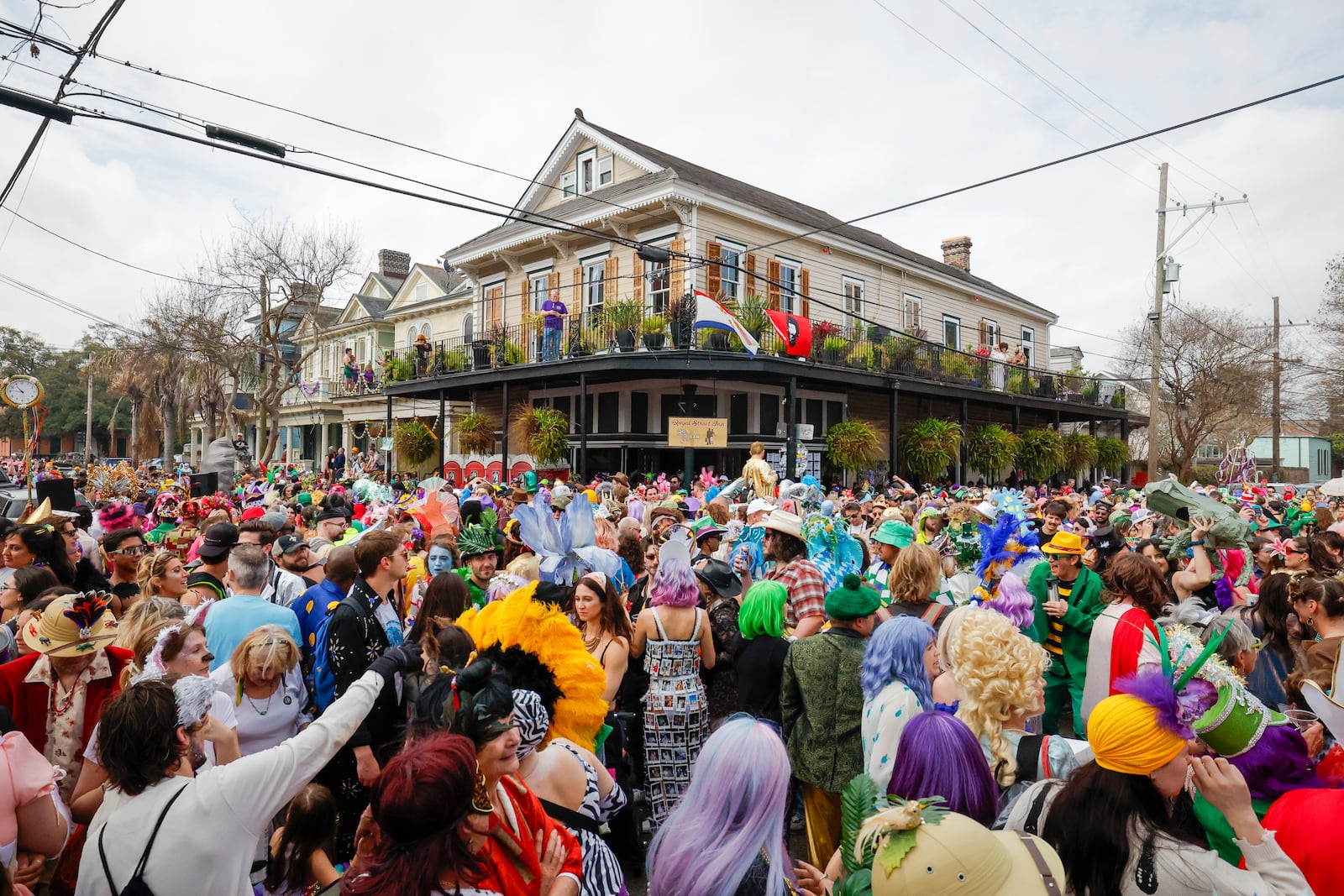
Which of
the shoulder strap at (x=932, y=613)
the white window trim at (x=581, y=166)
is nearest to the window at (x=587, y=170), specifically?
the white window trim at (x=581, y=166)

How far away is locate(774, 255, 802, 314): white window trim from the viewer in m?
20.7

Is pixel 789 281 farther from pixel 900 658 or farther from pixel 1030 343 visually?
pixel 900 658

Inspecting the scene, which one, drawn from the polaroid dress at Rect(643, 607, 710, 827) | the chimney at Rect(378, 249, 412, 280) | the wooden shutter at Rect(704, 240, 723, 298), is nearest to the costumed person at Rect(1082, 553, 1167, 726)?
the polaroid dress at Rect(643, 607, 710, 827)

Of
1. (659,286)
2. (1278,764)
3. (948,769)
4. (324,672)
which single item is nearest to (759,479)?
(324,672)

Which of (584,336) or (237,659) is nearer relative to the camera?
(237,659)

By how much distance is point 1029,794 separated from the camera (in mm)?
2244

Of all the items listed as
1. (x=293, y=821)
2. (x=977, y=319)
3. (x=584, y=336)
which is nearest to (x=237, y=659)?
(x=293, y=821)

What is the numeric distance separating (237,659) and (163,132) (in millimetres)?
6367

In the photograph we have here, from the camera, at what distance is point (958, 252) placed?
33500mm

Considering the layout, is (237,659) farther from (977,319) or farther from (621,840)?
(977,319)

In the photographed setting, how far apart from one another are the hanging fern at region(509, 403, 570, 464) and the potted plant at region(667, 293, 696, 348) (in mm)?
4022

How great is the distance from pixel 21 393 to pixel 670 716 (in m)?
11.4

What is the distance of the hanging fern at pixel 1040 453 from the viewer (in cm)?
2447

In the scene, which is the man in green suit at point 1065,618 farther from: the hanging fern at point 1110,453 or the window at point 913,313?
the hanging fern at point 1110,453
